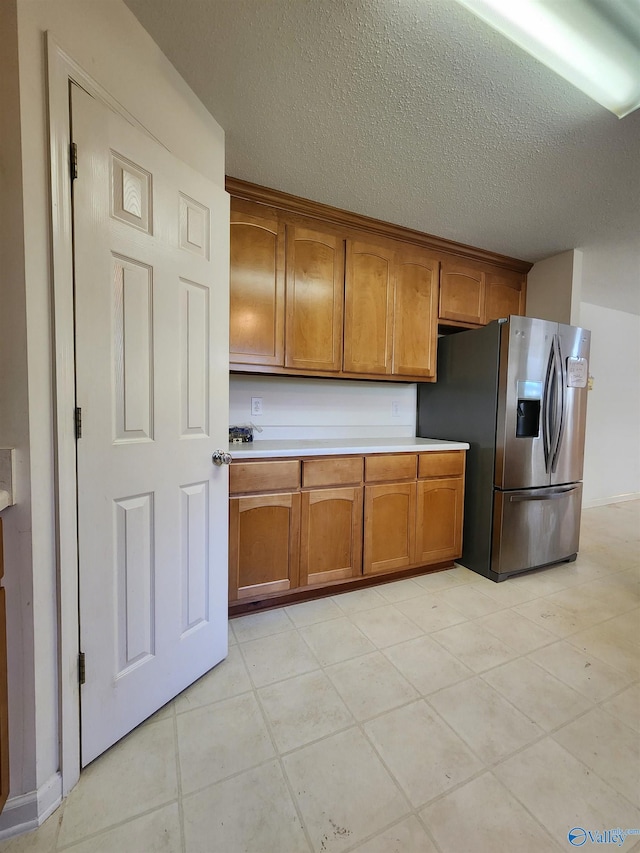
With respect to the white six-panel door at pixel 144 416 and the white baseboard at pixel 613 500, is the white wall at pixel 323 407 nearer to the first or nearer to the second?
the white six-panel door at pixel 144 416

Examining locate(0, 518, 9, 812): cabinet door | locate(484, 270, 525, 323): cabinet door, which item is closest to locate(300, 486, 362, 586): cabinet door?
locate(0, 518, 9, 812): cabinet door

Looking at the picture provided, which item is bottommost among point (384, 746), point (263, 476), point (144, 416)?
point (384, 746)

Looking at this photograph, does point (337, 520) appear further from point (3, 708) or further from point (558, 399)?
point (558, 399)

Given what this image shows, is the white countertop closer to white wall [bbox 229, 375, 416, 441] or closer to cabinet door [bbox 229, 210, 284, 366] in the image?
white wall [bbox 229, 375, 416, 441]

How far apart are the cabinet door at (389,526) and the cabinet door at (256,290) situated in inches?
40.5

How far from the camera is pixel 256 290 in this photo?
6.67 feet

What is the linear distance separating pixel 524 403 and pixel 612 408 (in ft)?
9.58

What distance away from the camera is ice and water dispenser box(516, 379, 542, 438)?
2.31 m

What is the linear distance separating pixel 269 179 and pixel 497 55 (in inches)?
45.3

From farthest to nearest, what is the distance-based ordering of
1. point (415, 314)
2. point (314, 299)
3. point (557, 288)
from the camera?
point (557, 288)
point (415, 314)
point (314, 299)

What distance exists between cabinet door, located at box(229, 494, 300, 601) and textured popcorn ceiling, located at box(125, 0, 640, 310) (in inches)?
68.8

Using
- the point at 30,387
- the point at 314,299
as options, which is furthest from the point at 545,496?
the point at 30,387

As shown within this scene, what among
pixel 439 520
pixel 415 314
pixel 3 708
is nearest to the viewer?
pixel 3 708

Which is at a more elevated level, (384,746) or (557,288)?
(557,288)
